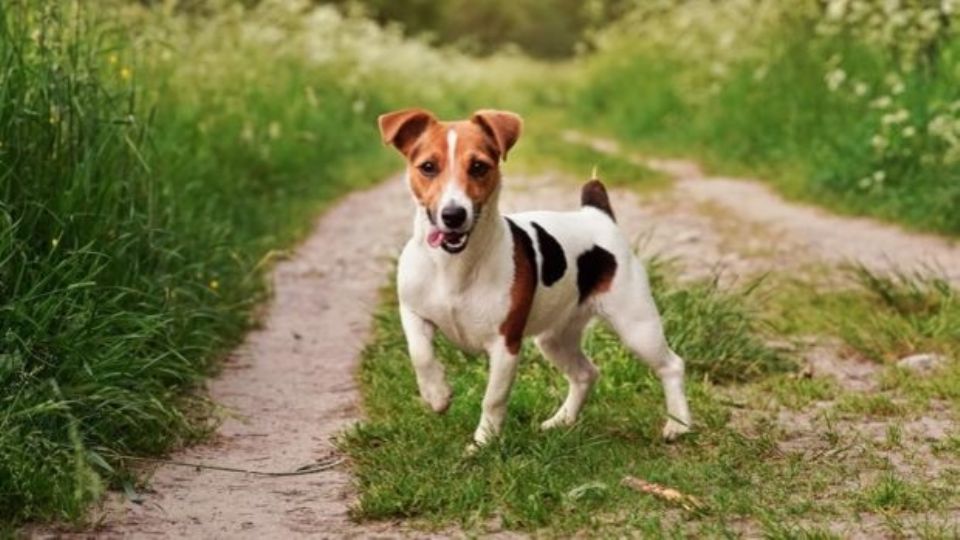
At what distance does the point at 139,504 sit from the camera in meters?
4.23

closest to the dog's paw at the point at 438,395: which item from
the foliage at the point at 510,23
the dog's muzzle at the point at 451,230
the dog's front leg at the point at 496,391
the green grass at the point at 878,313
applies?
the dog's front leg at the point at 496,391

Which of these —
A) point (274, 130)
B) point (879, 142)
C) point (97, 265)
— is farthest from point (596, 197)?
point (274, 130)

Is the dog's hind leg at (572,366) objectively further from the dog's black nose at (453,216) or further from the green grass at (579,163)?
the green grass at (579,163)

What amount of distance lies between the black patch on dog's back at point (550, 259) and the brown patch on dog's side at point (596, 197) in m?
0.39

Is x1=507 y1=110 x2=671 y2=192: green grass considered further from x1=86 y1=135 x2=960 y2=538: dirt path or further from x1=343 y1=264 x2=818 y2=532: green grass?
x1=343 y1=264 x2=818 y2=532: green grass

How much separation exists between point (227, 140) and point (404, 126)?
18.7ft

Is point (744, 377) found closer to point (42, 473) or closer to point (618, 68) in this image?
point (42, 473)

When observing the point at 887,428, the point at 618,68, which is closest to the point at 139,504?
the point at 887,428

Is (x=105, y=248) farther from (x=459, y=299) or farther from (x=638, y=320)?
(x=638, y=320)

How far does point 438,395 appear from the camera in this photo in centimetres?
456

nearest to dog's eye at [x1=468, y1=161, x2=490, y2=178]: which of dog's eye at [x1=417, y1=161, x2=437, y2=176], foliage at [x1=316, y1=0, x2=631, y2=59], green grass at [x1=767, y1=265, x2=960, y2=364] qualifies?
dog's eye at [x1=417, y1=161, x2=437, y2=176]

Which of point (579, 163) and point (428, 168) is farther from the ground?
point (428, 168)

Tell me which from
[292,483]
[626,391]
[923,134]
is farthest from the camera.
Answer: [923,134]

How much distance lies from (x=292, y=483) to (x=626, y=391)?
4.78 feet
